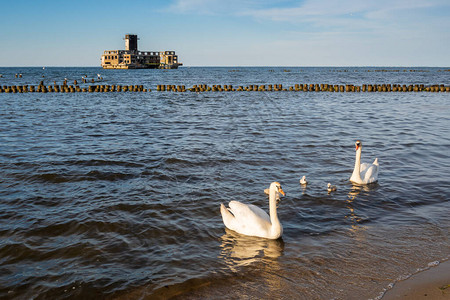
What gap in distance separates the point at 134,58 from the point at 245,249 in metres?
185

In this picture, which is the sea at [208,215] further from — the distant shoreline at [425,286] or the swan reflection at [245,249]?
the distant shoreline at [425,286]

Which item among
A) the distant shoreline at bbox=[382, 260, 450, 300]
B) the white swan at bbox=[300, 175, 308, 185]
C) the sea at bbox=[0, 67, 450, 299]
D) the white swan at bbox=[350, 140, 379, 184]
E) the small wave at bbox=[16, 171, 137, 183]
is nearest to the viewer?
the distant shoreline at bbox=[382, 260, 450, 300]

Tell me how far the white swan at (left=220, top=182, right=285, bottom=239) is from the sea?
0.63 feet

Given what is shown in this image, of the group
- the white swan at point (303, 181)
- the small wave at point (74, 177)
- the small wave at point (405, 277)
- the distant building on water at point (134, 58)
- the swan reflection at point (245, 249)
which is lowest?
the swan reflection at point (245, 249)

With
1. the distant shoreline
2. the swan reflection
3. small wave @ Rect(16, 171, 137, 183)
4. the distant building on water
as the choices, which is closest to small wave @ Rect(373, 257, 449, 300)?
the distant shoreline

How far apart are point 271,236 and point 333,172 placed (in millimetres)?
5470

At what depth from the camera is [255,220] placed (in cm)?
Result: 730

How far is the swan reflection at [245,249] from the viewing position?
6.46m

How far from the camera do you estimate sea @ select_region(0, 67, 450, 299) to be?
5785 millimetres

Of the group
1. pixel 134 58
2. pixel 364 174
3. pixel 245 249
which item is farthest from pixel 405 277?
pixel 134 58

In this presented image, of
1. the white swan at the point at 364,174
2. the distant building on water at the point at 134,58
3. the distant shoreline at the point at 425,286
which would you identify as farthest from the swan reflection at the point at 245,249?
the distant building on water at the point at 134,58

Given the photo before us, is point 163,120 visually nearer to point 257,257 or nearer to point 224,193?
point 224,193

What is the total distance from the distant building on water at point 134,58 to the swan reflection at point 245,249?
17865 centimetres

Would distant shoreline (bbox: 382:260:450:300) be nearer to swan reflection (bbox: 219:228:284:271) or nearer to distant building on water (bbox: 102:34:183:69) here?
swan reflection (bbox: 219:228:284:271)
